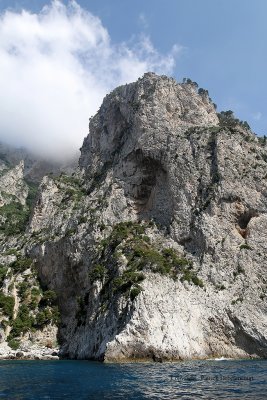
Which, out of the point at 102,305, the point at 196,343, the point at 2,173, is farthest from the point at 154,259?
the point at 2,173

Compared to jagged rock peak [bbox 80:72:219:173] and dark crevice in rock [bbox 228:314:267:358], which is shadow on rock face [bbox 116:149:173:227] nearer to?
jagged rock peak [bbox 80:72:219:173]

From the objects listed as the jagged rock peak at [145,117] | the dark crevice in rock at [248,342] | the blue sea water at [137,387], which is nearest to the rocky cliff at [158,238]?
the dark crevice in rock at [248,342]

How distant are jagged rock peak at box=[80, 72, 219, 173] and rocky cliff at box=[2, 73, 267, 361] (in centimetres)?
32

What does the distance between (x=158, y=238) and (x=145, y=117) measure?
3249 centimetres

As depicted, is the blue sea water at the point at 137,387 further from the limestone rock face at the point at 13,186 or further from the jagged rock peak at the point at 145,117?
the limestone rock face at the point at 13,186

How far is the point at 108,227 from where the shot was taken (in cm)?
7894

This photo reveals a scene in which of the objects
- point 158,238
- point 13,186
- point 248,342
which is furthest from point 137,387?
point 13,186

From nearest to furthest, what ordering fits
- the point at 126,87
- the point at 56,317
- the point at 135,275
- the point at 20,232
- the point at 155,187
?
the point at 135,275 < the point at 56,317 < the point at 155,187 < the point at 20,232 < the point at 126,87

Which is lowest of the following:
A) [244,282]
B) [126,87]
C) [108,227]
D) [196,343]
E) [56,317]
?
[196,343]

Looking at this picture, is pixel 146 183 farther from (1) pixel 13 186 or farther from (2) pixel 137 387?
(1) pixel 13 186

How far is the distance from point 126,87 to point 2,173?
3176 inches

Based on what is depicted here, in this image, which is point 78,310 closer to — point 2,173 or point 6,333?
point 6,333

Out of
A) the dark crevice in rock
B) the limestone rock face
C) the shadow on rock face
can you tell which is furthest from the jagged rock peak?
the limestone rock face

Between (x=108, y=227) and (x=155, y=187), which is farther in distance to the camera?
(x=155, y=187)
